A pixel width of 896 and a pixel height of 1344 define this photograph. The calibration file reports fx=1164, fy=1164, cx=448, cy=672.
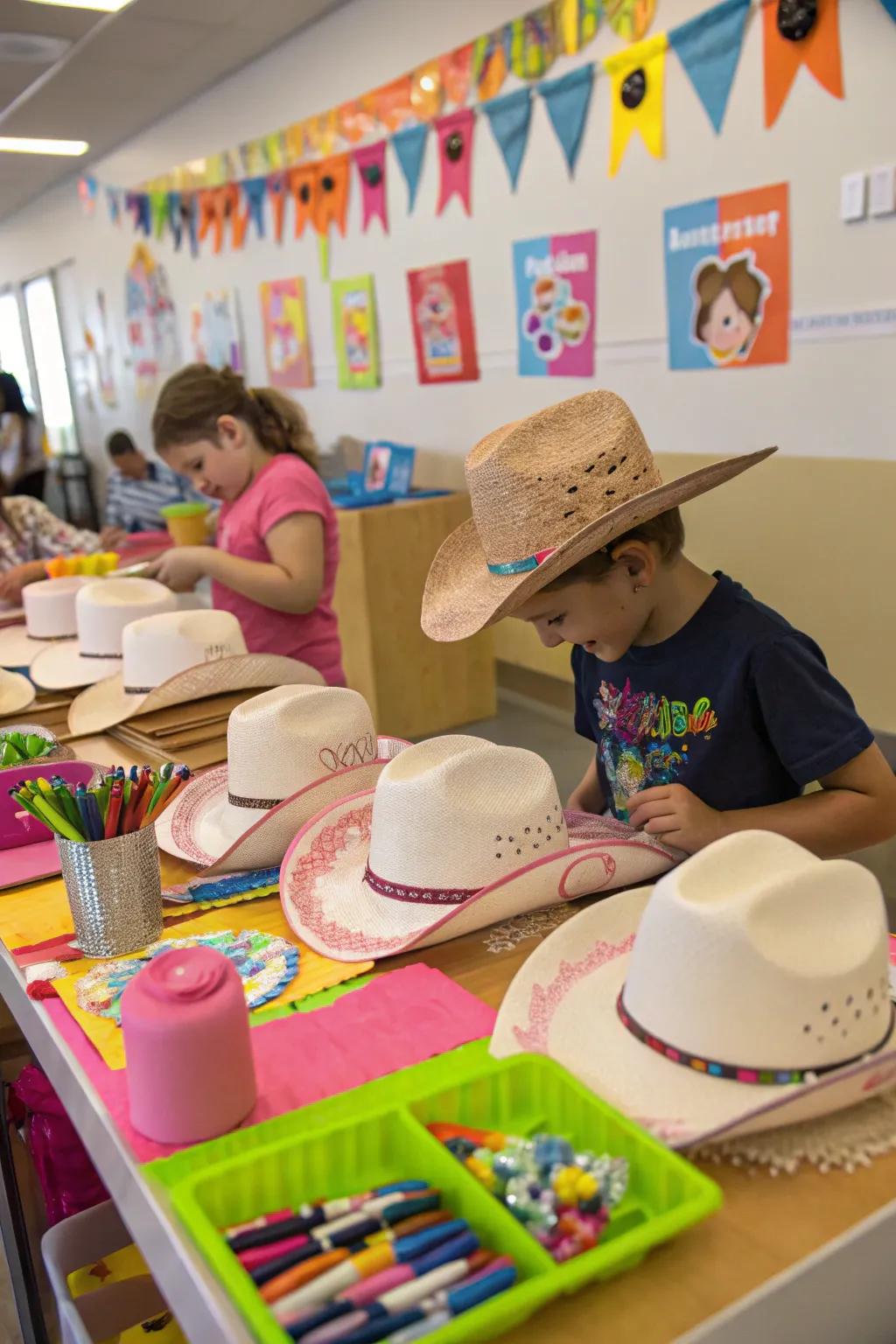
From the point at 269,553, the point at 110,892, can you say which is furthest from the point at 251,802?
the point at 269,553

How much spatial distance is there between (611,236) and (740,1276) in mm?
3379

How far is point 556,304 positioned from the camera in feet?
12.7

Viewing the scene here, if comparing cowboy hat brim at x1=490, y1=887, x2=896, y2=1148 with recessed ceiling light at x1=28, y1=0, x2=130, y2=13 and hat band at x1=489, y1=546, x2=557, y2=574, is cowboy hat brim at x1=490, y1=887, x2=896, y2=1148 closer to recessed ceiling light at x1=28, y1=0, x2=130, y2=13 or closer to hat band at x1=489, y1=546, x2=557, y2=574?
hat band at x1=489, y1=546, x2=557, y2=574

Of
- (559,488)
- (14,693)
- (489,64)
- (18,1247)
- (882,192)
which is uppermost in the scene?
(489,64)

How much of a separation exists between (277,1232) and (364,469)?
4404 mm

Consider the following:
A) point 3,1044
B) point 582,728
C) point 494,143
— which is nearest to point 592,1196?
point 582,728

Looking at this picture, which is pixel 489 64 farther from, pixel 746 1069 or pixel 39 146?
pixel 39 146

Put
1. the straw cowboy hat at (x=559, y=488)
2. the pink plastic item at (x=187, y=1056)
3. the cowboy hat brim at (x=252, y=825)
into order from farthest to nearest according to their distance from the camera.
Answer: the cowboy hat brim at (x=252, y=825)
the straw cowboy hat at (x=559, y=488)
the pink plastic item at (x=187, y=1056)

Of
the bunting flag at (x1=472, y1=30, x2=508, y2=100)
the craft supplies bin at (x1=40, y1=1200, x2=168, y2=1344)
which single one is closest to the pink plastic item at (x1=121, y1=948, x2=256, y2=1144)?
the craft supplies bin at (x1=40, y1=1200, x2=168, y2=1344)

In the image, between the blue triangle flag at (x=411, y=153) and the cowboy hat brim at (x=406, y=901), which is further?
the blue triangle flag at (x=411, y=153)

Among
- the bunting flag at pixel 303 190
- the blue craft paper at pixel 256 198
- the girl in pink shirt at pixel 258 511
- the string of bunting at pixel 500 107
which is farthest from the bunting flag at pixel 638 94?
the blue craft paper at pixel 256 198

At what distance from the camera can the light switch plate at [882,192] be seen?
270cm

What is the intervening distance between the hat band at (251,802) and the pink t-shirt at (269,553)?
95cm

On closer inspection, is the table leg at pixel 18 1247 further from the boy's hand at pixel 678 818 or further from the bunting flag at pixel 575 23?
the bunting flag at pixel 575 23
